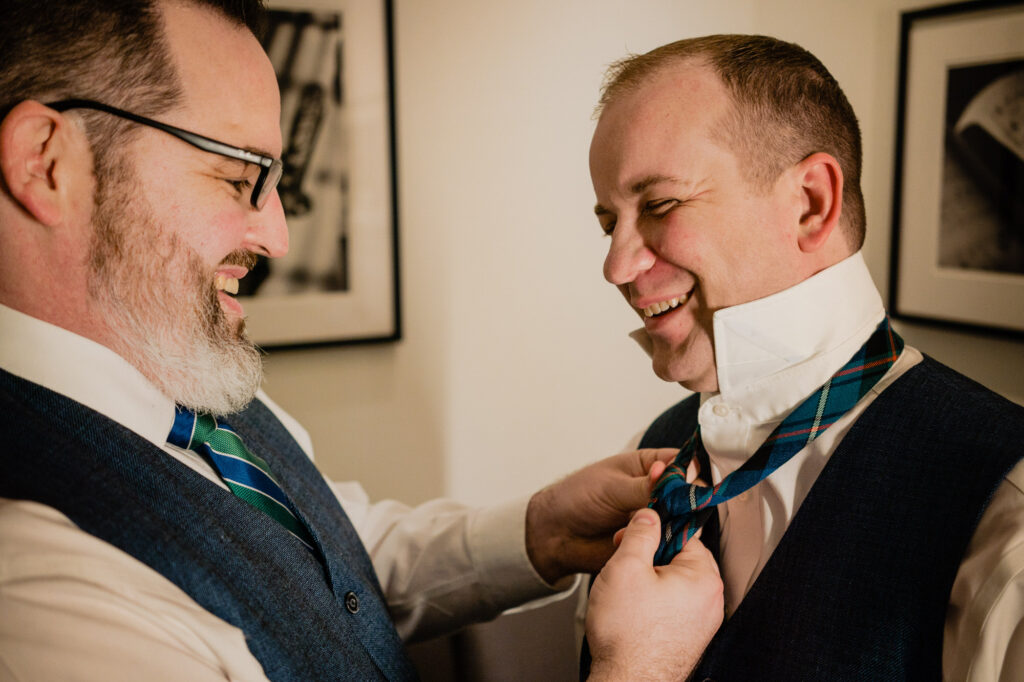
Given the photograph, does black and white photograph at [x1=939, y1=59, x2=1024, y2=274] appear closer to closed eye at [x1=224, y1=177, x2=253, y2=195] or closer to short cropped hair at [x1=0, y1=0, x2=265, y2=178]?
closed eye at [x1=224, y1=177, x2=253, y2=195]

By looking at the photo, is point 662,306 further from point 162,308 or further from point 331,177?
point 331,177

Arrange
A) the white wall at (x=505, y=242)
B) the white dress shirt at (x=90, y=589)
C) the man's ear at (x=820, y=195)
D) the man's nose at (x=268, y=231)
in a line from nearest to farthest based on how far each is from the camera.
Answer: the white dress shirt at (x=90, y=589) < the man's ear at (x=820, y=195) < the man's nose at (x=268, y=231) < the white wall at (x=505, y=242)

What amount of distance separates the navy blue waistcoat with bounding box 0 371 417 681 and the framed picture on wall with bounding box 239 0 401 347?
1203 millimetres

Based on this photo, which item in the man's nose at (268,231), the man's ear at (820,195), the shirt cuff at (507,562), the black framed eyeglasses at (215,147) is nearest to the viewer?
the black framed eyeglasses at (215,147)

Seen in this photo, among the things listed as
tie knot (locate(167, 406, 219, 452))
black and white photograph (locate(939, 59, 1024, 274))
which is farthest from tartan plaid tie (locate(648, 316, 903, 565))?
black and white photograph (locate(939, 59, 1024, 274))

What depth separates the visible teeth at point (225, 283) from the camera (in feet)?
4.13

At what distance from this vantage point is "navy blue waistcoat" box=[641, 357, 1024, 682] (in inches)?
38.7

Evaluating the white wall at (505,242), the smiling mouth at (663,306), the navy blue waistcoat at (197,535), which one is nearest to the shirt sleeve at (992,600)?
the smiling mouth at (663,306)

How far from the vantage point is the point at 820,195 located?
1188mm

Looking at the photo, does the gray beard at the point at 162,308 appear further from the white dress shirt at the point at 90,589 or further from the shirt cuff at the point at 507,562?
the shirt cuff at the point at 507,562

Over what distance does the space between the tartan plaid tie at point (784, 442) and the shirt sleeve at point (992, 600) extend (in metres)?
0.22

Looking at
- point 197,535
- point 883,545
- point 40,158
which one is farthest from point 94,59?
point 883,545

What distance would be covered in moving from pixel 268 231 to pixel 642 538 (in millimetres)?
747

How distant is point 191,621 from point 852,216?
1.07 meters
